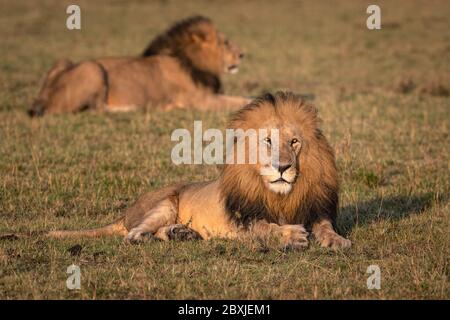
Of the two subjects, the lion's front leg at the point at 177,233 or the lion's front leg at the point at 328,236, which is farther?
the lion's front leg at the point at 177,233

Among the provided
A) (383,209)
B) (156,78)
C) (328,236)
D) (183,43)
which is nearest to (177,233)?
(328,236)

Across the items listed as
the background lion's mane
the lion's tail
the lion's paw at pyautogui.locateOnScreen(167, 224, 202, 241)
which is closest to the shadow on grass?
the lion's paw at pyautogui.locateOnScreen(167, 224, 202, 241)

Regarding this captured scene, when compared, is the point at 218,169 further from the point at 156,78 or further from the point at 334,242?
the point at 156,78

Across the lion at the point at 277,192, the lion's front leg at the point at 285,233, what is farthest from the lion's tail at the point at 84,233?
the lion's front leg at the point at 285,233

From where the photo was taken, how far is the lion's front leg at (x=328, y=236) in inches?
240

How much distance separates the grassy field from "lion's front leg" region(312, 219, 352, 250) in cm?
10

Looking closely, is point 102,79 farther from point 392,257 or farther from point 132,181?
point 392,257

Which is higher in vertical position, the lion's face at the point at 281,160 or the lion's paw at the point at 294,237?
the lion's face at the point at 281,160

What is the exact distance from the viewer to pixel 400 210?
25.0ft

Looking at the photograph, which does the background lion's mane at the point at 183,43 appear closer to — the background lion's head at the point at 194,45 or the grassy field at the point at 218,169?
the background lion's head at the point at 194,45

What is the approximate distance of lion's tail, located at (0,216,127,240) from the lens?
6.46 meters

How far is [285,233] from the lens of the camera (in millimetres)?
6211

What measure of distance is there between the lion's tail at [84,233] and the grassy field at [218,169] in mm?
128
